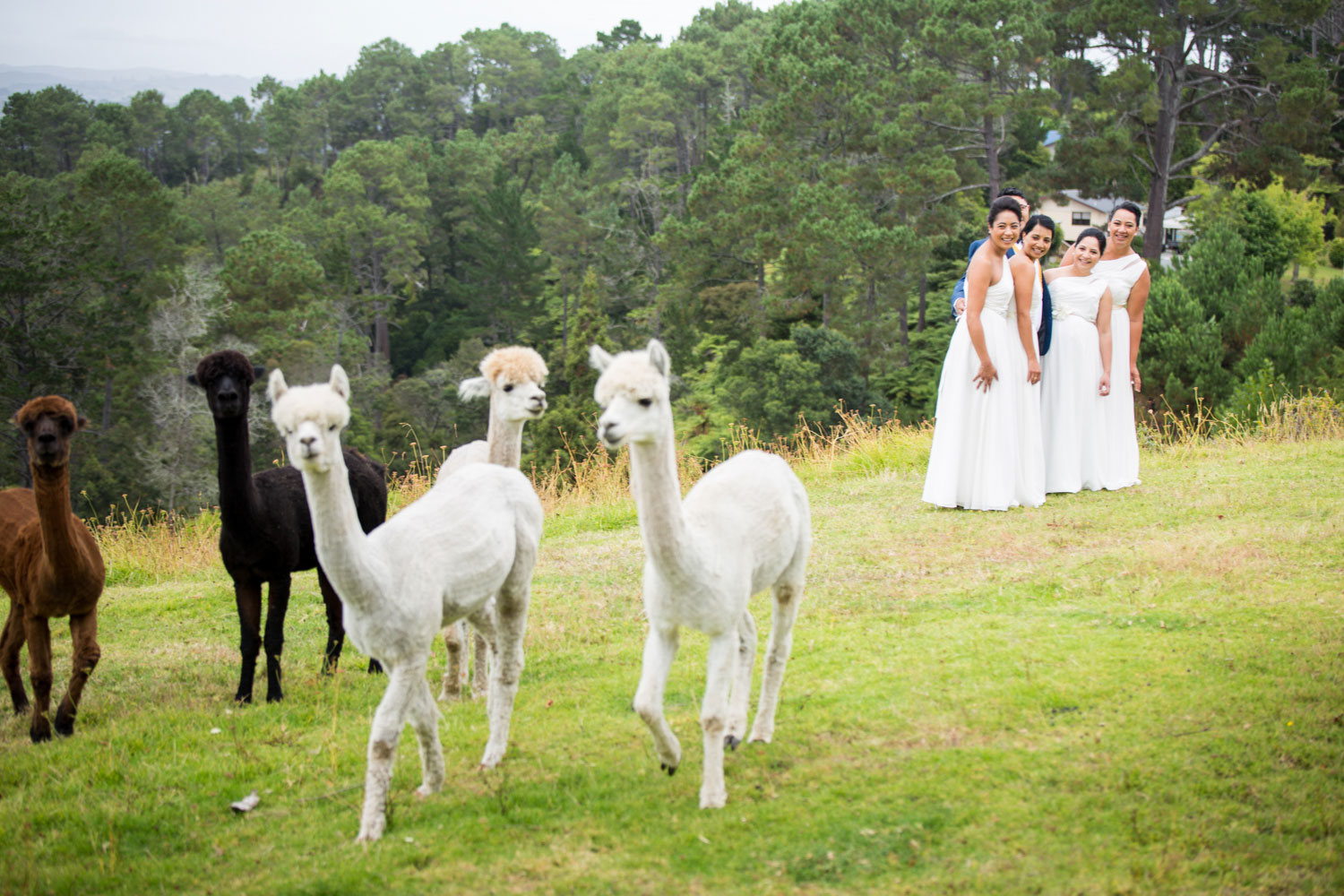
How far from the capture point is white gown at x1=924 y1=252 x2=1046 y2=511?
10.1m

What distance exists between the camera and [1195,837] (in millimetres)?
4121

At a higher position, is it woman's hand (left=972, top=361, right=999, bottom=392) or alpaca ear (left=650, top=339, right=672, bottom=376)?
alpaca ear (left=650, top=339, right=672, bottom=376)

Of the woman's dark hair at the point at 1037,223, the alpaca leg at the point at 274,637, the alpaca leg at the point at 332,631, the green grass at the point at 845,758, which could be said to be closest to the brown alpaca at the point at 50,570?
the green grass at the point at 845,758

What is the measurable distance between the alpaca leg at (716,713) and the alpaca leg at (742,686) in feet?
1.87

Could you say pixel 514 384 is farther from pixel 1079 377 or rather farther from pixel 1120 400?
→ pixel 1120 400

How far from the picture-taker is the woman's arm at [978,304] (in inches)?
388

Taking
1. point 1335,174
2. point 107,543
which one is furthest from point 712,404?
point 107,543

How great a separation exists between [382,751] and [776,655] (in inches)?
78.2

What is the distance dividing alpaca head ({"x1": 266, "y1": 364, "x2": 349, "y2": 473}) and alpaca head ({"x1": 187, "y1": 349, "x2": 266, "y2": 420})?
1.67 m

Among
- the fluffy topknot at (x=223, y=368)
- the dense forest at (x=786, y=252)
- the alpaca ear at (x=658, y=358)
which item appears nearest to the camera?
the alpaca ear at (x=658, y=358)

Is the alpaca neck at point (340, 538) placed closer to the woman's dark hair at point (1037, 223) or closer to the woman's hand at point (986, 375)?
the woman's hand at point (986, 375)

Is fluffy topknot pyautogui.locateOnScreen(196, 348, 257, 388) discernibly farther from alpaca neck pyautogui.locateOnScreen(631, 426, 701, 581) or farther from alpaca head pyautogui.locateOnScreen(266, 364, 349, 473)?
alpaca neck pyautogui.locateOnScreen(631, 426, 701, 581)

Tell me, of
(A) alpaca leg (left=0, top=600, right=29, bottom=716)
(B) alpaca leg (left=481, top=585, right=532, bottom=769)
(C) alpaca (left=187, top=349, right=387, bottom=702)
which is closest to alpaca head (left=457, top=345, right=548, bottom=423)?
(B) alpaca leg (left=481, top=585, right=532, bottom=769)

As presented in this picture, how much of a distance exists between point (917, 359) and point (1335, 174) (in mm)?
17797
